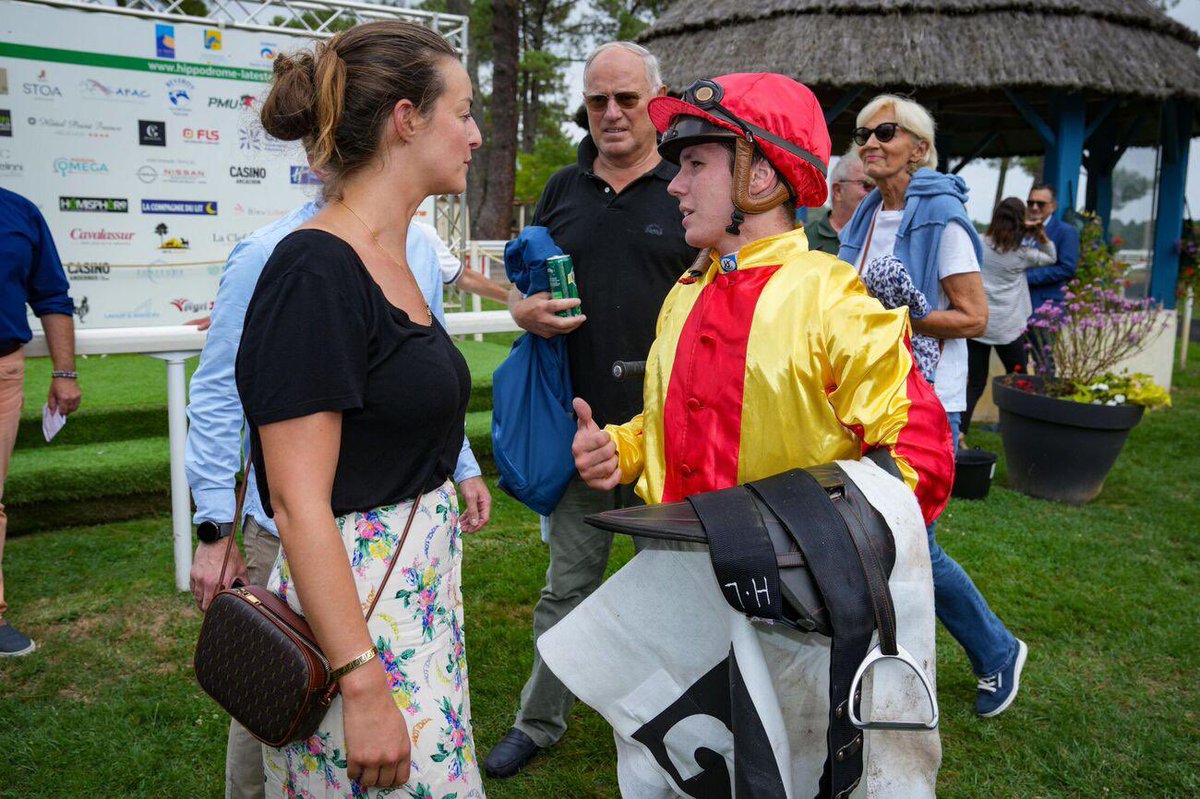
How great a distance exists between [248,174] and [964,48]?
793 centimetres

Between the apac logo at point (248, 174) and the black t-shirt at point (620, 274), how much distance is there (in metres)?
6.46

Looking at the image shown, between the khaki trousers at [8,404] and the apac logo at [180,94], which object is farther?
the apac logo at [180,94]

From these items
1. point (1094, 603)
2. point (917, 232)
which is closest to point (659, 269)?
point (917, 232)

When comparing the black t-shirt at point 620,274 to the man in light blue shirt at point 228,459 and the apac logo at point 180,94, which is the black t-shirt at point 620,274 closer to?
the man in light blue shirt at point 228,459

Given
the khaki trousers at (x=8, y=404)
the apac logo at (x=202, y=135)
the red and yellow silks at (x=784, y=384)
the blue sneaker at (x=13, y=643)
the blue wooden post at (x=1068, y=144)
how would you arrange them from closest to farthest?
1. the red and yellow silks at (x=784, y=384)
2. the blue sneaker at (x=13, y=643)
3. the khaki trousers at (x=8, y=404)
4. the apac logo at (x=202, y=135)
5. the blue wooden post at (x=1068, y=144)

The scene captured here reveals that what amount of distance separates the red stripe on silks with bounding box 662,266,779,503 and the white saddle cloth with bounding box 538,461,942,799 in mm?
300

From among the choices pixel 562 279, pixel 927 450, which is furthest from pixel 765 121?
pixel 562 279

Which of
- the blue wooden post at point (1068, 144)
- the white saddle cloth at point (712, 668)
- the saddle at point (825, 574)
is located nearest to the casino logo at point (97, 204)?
the white saddle cloth at point (712, 668)

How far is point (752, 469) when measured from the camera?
6.38 ft

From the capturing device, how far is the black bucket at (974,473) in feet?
20.7

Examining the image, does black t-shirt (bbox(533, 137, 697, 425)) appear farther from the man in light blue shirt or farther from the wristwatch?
the wristwatch

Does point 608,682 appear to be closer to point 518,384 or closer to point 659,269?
point 518,384

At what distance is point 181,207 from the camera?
834 centimetres

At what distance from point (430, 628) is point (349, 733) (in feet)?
0.88
